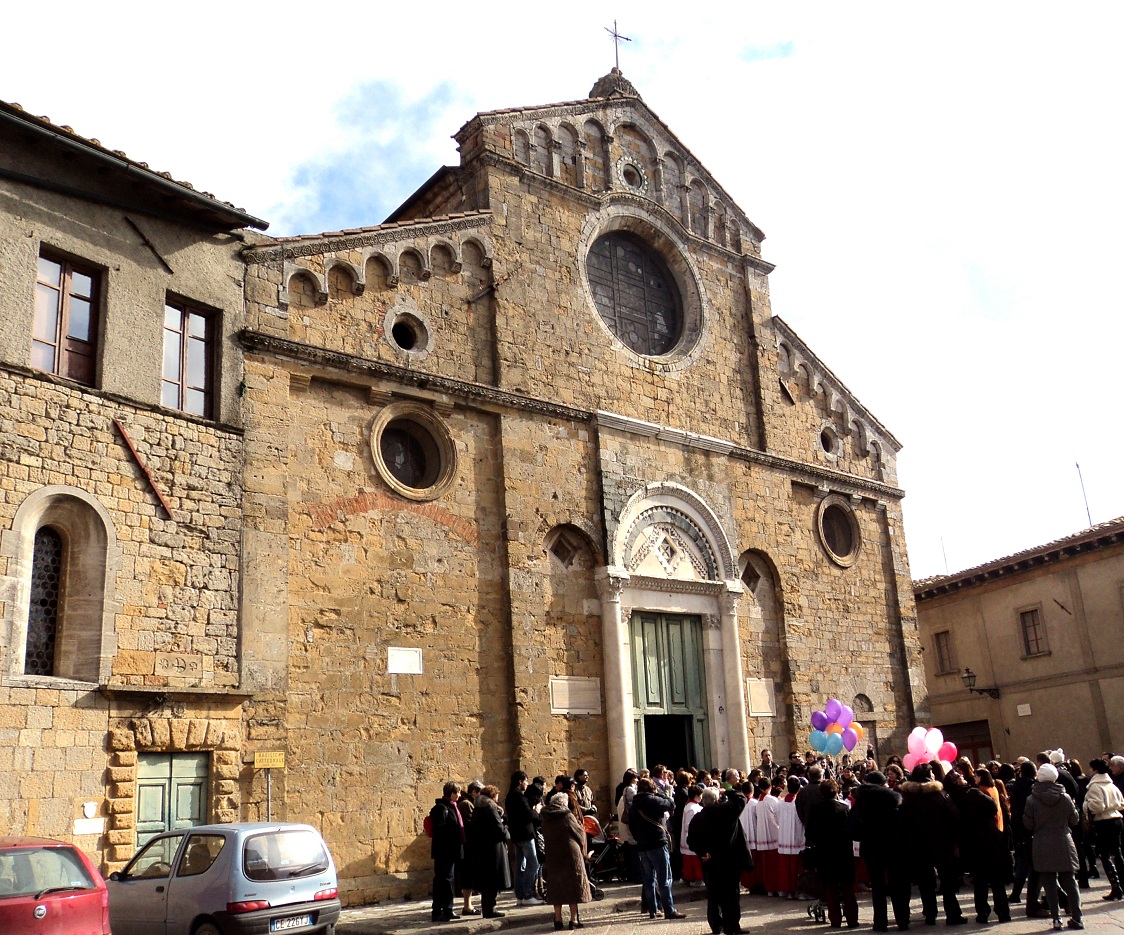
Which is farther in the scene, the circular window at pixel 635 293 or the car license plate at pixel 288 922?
the circular window at pixel 635 293

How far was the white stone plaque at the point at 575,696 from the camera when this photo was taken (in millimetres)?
15945

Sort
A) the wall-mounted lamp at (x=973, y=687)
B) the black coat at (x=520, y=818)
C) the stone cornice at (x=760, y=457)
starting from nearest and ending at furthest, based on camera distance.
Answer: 1. the black coat at (x=520, y=818)
2. the stone cornice at (x=760, y=457)
3. the wall-mounted lamp at (x=973, y=687)

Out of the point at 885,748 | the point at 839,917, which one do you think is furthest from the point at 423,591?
the point at 885,748

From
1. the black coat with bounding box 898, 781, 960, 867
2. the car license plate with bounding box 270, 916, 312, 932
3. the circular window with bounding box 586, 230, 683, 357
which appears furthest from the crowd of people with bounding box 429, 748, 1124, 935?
the circular window with bounding box 586, 230, 683, 357

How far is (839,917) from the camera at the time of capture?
10773 mm

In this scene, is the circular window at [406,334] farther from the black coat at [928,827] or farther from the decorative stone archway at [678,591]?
the black coat at [928,827]

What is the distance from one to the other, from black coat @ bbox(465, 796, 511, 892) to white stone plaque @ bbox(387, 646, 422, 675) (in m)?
2.60

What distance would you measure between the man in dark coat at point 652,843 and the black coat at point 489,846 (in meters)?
1.61

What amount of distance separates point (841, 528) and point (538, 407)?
7.99m

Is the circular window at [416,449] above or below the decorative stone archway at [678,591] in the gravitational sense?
above

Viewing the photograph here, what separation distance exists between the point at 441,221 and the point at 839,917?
10954 mm

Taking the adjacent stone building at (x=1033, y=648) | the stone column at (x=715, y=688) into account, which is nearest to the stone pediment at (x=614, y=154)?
the stone column at (x=715, y=688)

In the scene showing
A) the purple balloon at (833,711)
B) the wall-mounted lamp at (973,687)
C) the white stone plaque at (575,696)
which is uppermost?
the wall-mounted lamp at (973,687)

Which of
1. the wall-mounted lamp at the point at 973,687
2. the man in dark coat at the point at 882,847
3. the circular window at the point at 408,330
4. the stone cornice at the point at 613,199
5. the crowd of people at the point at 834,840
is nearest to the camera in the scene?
the man in dark coat at the point at 882,847
